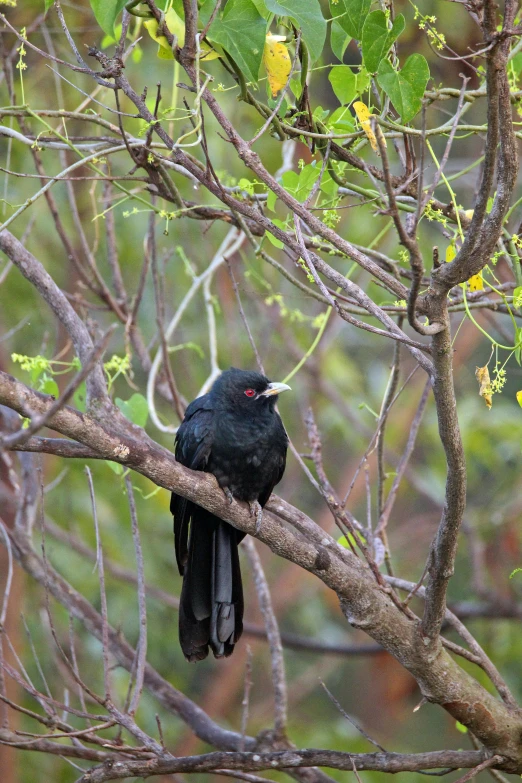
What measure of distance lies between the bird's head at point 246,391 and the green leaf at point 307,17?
6.19 feet

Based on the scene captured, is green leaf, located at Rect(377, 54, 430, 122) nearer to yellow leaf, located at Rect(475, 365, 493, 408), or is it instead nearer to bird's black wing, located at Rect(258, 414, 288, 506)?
yellow leaf, located at Rect(475, 365, 493, 408)

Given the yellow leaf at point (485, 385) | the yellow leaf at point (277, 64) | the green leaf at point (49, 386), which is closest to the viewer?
the yellow leaf at point (485, 385)

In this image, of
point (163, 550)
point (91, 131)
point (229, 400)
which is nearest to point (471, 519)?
point (163, 550)

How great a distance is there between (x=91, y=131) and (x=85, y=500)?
317 cm

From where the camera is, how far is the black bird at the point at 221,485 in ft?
12.2

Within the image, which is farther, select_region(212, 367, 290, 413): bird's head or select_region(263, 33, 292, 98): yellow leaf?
select_region(212, 367, 290, 413): bird's head

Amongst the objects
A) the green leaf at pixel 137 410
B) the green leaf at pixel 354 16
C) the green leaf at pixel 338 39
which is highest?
the green leaf at pixel 338 39

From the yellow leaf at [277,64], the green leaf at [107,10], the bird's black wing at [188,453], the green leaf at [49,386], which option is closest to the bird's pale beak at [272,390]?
the bird's black wing at [188,453]

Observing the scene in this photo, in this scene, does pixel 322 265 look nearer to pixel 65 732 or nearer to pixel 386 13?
pixel 386 13

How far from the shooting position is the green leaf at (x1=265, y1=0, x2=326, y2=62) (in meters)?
2.39

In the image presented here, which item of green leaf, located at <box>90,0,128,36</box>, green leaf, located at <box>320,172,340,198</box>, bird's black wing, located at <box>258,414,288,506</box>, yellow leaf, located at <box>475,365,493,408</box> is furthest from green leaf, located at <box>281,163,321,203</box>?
bird's black wing, located at <box>258,414,288,506</box>

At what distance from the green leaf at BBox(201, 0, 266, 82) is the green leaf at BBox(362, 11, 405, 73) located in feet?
1.06

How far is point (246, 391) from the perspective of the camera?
406cm

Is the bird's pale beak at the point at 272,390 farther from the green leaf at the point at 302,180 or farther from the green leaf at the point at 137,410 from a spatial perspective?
the green leaf at the point at 302,180
